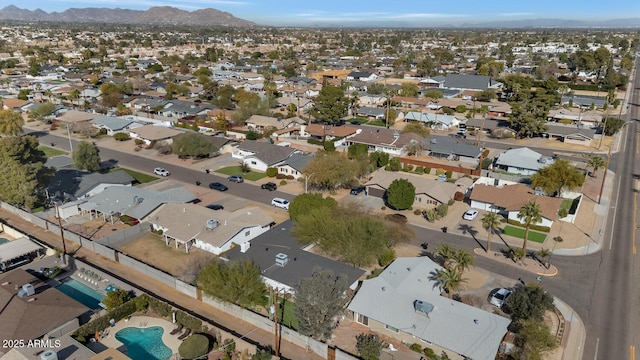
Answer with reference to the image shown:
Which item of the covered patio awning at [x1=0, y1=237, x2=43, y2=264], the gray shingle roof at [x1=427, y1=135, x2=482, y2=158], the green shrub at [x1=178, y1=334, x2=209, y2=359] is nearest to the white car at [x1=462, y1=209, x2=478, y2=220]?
the gray shingle roof at [x1=427, y1=135, x2=482, y2=158]

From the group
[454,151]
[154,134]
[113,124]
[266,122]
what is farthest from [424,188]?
[113,124]

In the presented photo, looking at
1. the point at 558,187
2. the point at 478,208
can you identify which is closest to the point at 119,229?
the point at 478,208

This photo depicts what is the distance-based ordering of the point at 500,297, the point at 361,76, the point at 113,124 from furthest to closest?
the point at 361,76 < the point at 113,124 < the point at 500,297

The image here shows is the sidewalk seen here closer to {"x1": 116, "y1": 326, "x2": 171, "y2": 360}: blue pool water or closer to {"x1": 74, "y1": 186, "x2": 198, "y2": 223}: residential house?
{"x1": 116, "y1": 326, "x2": 171, "y2": 360}: blue pool water

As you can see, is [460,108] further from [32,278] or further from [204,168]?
[32,278]

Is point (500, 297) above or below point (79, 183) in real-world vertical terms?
below

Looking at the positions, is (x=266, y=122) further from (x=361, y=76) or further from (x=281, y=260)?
(x=361, y=76)
